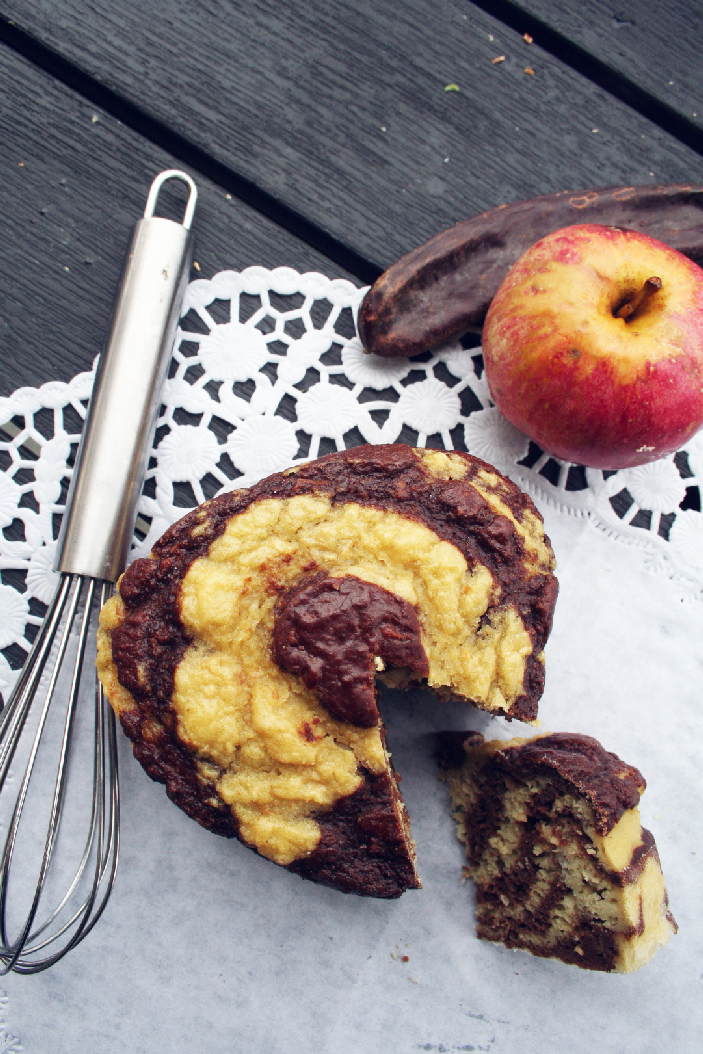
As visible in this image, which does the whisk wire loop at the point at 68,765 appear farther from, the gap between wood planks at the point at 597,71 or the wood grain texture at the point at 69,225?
the gap between wood planks at the point at 597,71

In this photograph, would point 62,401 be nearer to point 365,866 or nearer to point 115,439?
point 115,439

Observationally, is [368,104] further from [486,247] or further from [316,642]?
[316,642]

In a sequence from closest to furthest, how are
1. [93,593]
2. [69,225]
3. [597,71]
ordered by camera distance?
1. [93,593]
2. [69,225]
3. [597,71]

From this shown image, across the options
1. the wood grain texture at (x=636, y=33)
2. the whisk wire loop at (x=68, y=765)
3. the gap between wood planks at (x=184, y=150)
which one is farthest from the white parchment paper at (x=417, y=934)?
the wood grain texture at (x=636, y=33)

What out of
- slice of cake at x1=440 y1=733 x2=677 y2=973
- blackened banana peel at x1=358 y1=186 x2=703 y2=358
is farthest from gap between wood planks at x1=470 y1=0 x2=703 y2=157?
slice of cake at x1=440 y1=733 x2=677 y2=973

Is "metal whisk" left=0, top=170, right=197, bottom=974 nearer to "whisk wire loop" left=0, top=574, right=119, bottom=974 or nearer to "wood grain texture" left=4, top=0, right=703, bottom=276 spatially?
"whisk wire loop" left=0, top=574, right=119, bottom=974

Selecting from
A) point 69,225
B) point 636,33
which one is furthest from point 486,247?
point 69,225
